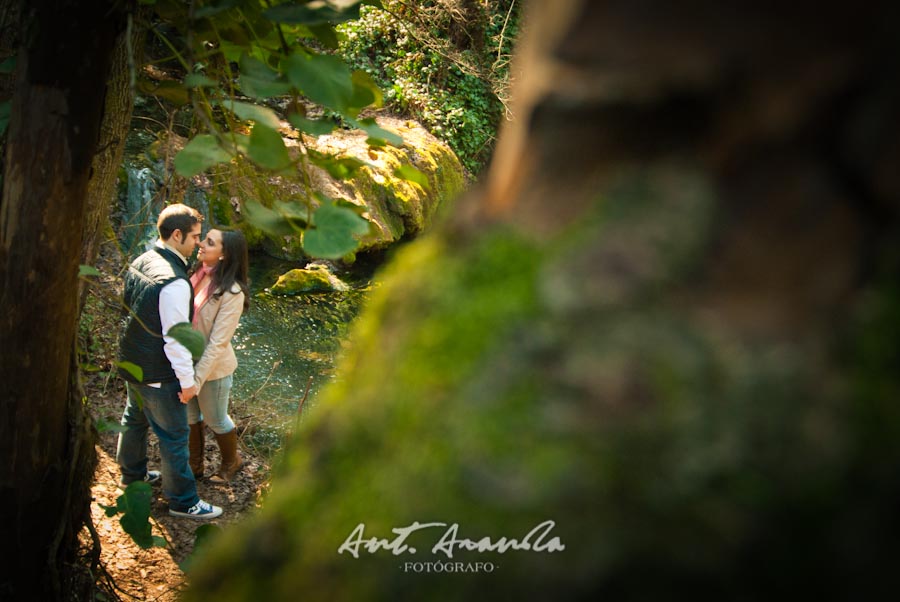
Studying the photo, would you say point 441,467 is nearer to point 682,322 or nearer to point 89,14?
point 682,322

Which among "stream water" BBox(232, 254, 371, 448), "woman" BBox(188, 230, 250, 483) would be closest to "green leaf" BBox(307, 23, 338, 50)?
"woman" BBox(188, 230, 250, 483)

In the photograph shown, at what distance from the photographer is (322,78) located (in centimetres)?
153

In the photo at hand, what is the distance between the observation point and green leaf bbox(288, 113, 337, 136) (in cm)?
158

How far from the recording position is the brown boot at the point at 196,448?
482 cm

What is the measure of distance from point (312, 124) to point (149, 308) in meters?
2.56

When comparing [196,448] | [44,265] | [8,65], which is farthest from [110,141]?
[196,448]

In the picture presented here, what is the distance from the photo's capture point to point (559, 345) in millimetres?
564

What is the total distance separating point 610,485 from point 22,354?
7.14 feet

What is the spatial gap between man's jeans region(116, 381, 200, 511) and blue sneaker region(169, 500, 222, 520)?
2 cm

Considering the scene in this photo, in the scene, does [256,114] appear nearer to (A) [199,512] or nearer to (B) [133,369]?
(B) [133,369]

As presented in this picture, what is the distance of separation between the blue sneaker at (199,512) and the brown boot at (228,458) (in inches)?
17.4

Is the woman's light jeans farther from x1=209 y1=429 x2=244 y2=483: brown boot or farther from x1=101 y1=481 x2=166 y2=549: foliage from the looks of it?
x1=101 y1=481 x2=166 y2=549: foliage

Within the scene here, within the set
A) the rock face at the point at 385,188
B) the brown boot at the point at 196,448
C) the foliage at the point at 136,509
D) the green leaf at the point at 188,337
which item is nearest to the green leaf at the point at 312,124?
the green leaf at the point at 188,337

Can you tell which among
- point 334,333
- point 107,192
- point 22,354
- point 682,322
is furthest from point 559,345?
→ point 334,333
